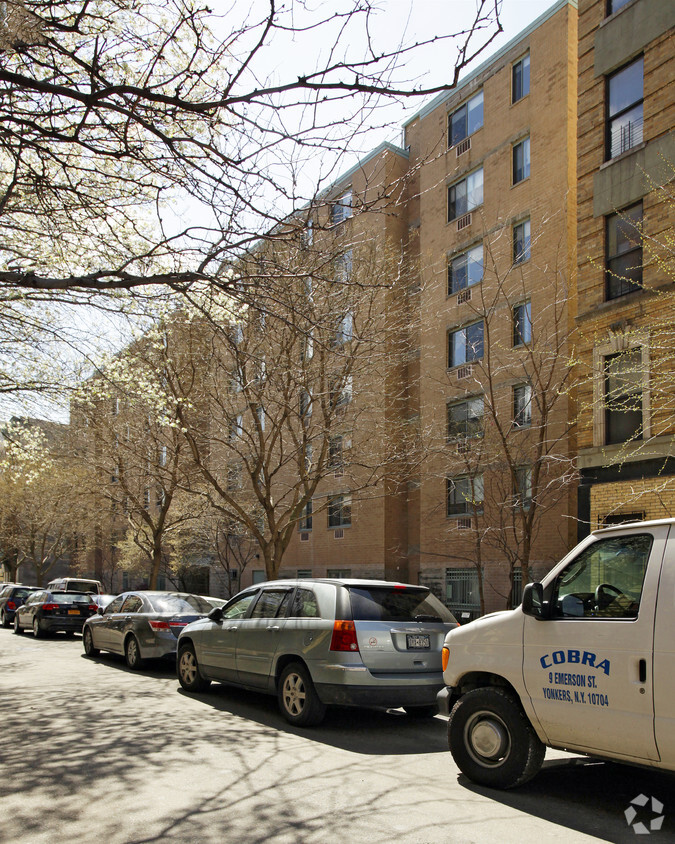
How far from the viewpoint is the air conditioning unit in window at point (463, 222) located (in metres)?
24.8

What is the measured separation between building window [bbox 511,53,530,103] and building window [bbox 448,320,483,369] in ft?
23.6

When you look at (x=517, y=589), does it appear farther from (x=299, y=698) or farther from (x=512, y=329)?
(x=299, y=698)

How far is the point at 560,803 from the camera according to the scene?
5.34m

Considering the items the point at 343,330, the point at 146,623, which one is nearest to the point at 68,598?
the point at 146,623

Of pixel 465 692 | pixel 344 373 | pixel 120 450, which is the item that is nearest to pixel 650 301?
pixel 344 373

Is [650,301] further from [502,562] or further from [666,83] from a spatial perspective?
[502,562]

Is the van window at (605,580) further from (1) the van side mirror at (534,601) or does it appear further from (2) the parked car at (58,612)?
(2) the parked car at (58,612)

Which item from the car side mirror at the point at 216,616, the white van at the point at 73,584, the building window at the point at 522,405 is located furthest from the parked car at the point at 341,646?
the white van at the point at 73,584

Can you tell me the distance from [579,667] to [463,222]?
71.4 feet

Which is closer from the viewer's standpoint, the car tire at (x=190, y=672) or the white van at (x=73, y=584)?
the car tire at (x=190, y=672)

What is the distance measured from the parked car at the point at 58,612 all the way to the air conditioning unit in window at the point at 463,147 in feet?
61.4

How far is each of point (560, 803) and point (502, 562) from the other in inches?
673

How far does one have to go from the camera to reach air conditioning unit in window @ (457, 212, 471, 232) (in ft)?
81.4

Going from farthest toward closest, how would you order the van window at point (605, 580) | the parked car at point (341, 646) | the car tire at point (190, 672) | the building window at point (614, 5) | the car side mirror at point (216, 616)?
1. the building window at point (614, 5)
2. the car tire at point (190, 672)
3. the car side mirror at point (216, 616)
4. the parked car at point (341, 646)
5. the van window at point (605, 580)
